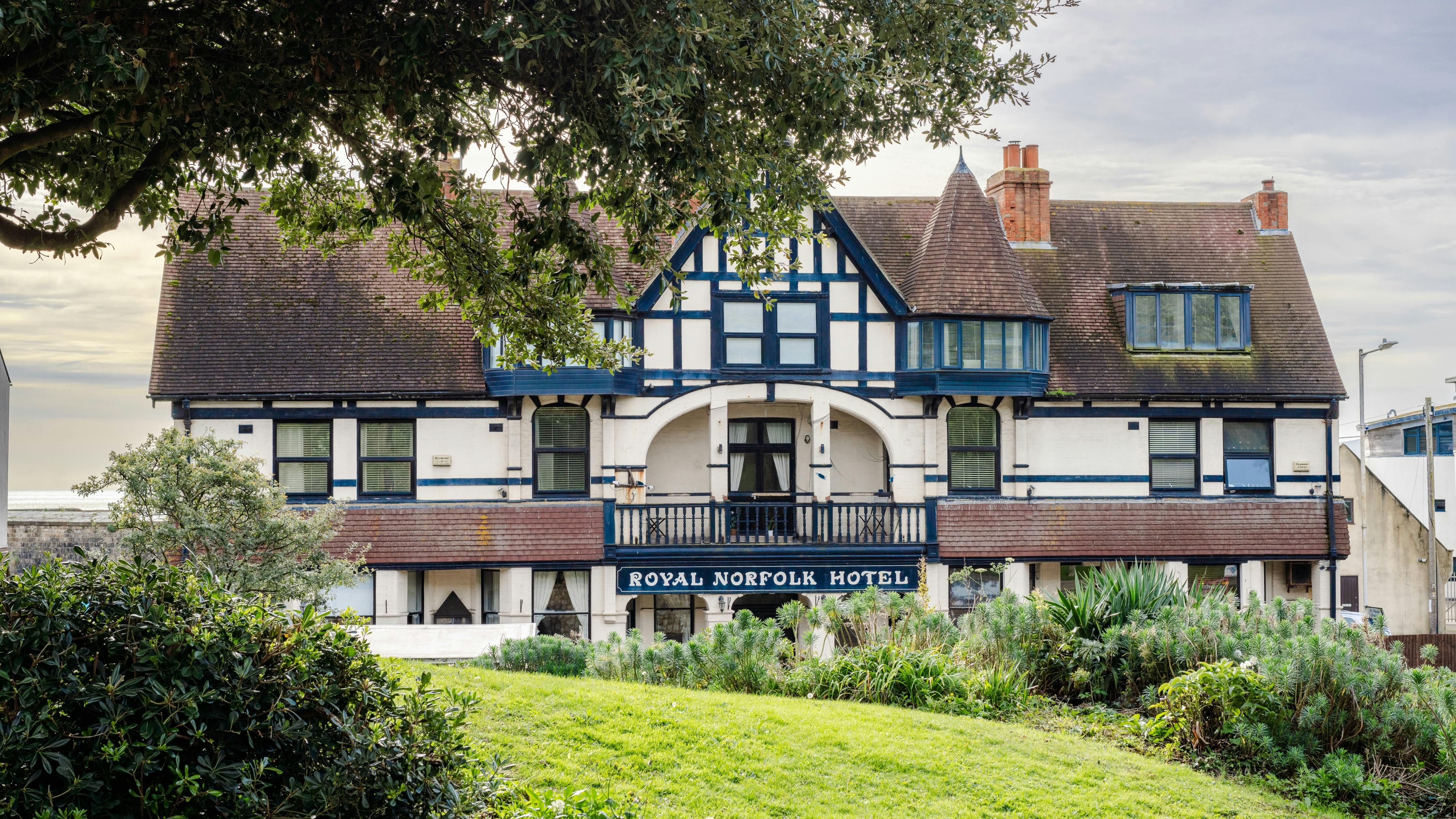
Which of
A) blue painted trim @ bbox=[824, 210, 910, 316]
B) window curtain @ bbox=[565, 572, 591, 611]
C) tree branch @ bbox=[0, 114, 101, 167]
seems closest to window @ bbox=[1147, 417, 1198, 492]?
blue painted trim @ bbox=[824, 210, 910, 316]

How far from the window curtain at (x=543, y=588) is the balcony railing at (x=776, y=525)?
1911 mm

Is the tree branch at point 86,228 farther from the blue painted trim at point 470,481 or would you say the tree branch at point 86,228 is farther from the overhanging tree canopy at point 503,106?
the blue painted trim at point 470,481

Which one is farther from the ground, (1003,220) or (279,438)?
(1003,220)

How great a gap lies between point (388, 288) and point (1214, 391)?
18312mm

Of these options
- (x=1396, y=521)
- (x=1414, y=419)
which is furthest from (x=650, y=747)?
(x=1414, y=419)

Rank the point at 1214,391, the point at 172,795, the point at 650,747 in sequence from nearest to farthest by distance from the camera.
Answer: the point at 172,795 → the point at 650,747 → the point at 1214,391

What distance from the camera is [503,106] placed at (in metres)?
9.08

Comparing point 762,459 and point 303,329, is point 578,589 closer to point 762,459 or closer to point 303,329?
point 762,459

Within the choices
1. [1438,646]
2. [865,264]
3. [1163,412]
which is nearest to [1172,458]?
[1163,412]

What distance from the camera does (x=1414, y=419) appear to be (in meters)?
42.1

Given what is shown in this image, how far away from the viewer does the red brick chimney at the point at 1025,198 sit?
25.9 metres

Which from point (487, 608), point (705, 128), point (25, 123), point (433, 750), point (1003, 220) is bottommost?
point (487, 608)

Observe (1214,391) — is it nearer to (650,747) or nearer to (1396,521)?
(1396,521)

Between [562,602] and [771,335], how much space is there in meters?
7.25
